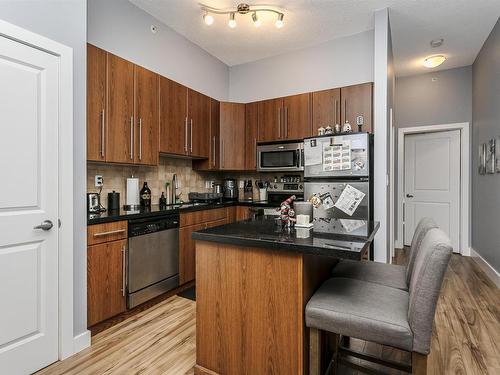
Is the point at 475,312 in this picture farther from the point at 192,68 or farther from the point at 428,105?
the point at 192,68

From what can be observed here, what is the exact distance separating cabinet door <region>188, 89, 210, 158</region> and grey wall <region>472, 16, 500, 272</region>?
3.34m

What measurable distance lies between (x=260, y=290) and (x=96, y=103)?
78.8 inches

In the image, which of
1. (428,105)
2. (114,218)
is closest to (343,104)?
(428,105)

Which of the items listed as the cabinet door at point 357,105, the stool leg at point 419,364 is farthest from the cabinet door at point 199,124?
the stool leg at point 419,364

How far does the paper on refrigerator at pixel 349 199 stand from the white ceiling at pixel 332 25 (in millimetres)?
1867

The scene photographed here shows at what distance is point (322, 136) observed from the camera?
10.2 ft

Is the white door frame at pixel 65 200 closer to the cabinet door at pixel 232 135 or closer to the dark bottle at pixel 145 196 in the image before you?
the dark bottle at pixel 145 196

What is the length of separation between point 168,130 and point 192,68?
3.91ft

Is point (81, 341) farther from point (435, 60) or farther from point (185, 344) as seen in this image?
point (435, 60)

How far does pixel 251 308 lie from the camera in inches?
56.9

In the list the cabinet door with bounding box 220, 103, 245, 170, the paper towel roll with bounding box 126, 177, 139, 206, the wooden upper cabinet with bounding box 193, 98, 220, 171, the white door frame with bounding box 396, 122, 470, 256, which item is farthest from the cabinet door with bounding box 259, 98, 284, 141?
the white door frame with bounding box 396, 122, 470, 256

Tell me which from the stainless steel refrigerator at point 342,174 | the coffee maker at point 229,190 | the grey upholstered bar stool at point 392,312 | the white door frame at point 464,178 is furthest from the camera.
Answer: the white door frame at point 464,178

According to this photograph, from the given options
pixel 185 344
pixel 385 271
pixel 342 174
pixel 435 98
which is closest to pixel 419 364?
pixel 385 271

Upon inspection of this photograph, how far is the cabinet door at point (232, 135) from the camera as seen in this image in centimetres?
396
